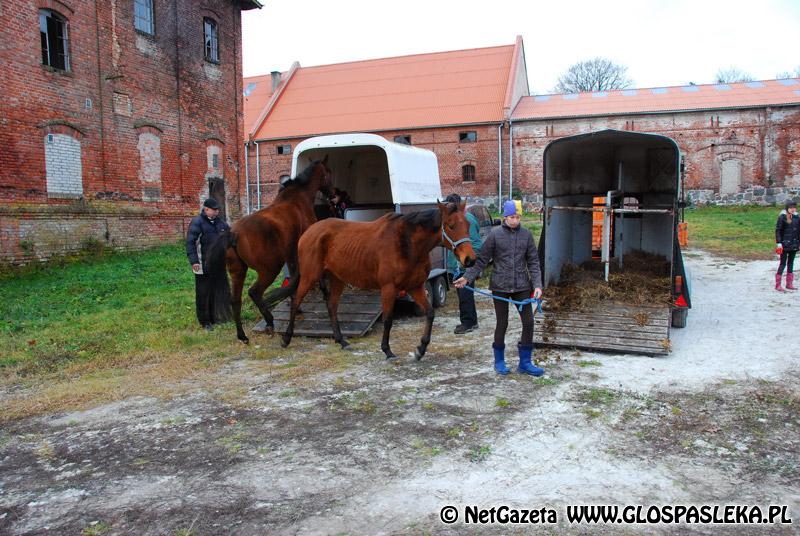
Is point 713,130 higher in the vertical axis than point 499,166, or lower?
higher

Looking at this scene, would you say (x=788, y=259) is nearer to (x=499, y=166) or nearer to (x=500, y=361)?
(x=500, y=361)

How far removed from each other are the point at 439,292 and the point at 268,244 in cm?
332

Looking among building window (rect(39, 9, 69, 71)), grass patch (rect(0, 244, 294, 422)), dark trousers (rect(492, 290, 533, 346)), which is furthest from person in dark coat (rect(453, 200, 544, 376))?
building window (rect(39, 9, 69, 71))

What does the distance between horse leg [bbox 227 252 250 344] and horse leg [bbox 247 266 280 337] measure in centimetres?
19

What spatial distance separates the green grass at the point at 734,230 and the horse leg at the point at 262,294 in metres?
14.0

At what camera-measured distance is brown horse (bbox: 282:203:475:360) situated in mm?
6496

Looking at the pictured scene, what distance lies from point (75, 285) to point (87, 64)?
732 cm

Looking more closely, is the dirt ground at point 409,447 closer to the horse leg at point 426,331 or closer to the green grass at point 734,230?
the horse leg at point 426,331

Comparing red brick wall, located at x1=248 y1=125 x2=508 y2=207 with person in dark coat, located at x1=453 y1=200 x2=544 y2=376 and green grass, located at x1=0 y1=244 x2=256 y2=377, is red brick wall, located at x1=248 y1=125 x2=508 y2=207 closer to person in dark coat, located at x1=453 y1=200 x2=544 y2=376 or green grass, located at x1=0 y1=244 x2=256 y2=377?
green grass, located at x1=0 y1=244 x2=256 y2=377

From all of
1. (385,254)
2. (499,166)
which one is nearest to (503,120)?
(499,166)

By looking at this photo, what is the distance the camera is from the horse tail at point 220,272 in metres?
7.43

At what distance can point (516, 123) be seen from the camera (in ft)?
105

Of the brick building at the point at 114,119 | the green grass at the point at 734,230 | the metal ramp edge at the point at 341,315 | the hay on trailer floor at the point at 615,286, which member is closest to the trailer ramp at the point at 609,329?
the hay on trailer floor at the point at 615,286

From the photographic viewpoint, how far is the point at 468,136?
1282 inches
